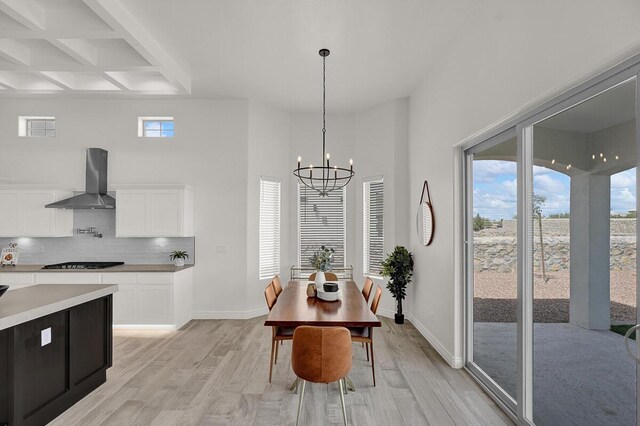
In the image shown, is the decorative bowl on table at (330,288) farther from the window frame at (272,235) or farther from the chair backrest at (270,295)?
the window frame at (272,235)

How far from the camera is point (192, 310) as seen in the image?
18.9 ft

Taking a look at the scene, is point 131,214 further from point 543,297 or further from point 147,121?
point 543,297

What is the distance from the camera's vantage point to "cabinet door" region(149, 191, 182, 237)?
17.7 ft

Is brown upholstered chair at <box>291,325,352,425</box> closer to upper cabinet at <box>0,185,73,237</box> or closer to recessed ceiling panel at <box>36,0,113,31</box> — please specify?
recessed ceiling panel at <box>36,0,113,31</box>

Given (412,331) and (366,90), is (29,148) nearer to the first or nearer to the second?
(366,90)

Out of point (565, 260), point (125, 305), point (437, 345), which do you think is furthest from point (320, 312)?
point (125, 305)

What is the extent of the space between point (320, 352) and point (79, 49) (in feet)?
12.9

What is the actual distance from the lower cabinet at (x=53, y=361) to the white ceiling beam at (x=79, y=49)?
2.56 m

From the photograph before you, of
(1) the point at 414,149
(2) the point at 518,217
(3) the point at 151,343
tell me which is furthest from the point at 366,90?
(3) the point at 151,343

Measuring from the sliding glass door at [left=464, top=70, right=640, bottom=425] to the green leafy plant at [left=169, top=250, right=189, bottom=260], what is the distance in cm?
426

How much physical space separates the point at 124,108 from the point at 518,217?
5814 millimetres

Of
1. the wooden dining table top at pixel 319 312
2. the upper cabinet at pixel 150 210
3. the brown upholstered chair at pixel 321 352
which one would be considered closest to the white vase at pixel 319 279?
the wooden dining table top at pixel 319 312

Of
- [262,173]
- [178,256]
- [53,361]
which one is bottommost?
[53,361]

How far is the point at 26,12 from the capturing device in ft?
10.2
